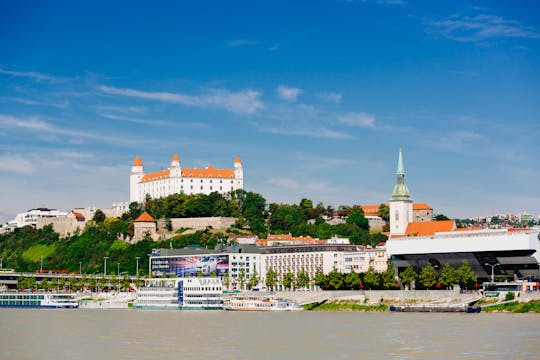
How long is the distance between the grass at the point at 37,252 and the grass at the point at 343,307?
225 ft

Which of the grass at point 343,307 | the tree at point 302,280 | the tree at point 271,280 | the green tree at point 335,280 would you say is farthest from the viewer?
the tree at point 271,280

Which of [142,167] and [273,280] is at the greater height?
[142,167]

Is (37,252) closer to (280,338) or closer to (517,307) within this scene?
(517,307)

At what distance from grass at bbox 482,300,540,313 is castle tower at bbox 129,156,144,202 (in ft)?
316

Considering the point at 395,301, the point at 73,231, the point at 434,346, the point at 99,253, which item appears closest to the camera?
the point at 434,346

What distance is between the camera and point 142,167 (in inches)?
6555

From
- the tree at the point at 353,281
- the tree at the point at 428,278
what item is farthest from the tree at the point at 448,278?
the tree at the point at 353,281

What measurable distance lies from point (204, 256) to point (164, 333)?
70019 mm

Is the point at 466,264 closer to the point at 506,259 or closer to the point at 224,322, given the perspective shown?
the point at 506,259

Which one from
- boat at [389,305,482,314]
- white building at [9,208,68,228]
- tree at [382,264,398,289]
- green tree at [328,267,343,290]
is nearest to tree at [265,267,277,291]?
green tree at [328,267,343,290]

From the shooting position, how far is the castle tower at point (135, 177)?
541 feet

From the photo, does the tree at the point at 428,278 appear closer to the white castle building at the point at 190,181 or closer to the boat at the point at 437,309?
the boat at the point at 437,309

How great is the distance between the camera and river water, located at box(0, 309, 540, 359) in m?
43.4

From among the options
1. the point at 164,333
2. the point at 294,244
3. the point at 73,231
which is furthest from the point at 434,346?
the point at 73,231
